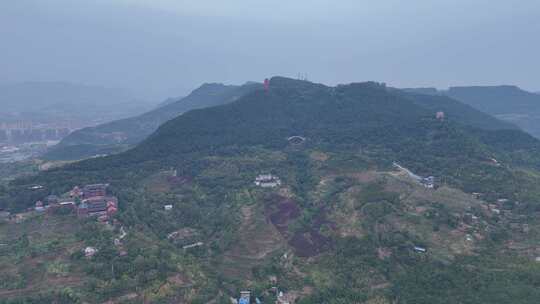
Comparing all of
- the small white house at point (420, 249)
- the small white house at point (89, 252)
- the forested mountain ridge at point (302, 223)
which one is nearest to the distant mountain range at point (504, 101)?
the forested mountain ridge at point (302, 223)

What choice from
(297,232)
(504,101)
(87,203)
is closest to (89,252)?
(87,203)

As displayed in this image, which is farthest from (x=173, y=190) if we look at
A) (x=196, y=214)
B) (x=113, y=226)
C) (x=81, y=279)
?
(x=81, y=279)

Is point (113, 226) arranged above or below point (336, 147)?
below

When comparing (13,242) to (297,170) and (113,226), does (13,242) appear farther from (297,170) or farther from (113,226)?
(297,170)

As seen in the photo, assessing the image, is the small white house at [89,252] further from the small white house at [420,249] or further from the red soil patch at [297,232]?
the small white house at [420,249]

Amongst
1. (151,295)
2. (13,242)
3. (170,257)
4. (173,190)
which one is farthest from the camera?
(173,190)
